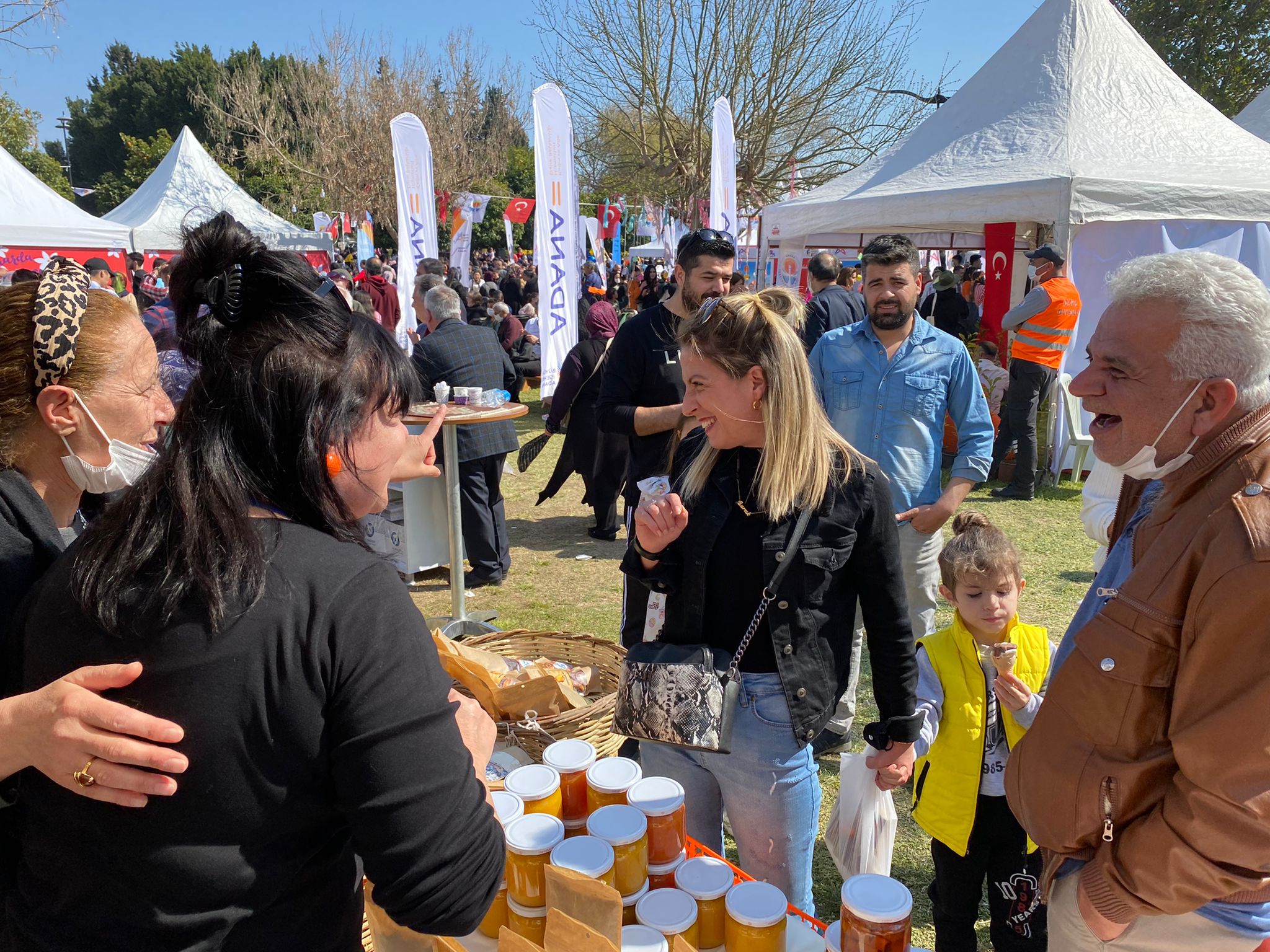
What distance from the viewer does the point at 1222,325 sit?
129 cm

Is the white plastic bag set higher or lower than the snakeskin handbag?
lower

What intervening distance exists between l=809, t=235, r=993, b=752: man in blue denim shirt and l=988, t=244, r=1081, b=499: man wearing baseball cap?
4.50m

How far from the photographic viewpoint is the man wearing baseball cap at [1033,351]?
7176 millimetres

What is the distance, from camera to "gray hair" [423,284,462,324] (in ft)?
18.1

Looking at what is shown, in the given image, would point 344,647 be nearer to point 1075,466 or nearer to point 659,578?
point 659,578

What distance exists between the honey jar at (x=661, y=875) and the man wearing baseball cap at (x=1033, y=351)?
682cm

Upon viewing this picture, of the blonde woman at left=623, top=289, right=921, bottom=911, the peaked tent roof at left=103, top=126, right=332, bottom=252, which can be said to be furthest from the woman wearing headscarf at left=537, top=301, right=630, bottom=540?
the peaked tent roof at left=103, top=126, right=332, bottom=252

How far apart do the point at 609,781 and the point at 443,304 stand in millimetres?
4443

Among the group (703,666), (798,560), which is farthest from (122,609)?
(798,560)

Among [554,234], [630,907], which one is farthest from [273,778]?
[554,234]

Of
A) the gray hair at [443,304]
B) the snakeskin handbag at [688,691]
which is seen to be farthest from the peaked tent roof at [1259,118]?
the snakeskin handbag at [688,691]

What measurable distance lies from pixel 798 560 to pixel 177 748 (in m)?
1.31

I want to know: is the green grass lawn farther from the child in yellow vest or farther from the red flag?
the red flag

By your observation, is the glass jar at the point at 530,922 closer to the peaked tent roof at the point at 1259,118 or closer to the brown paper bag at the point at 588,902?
the brown paper bag at the point at 588,902
